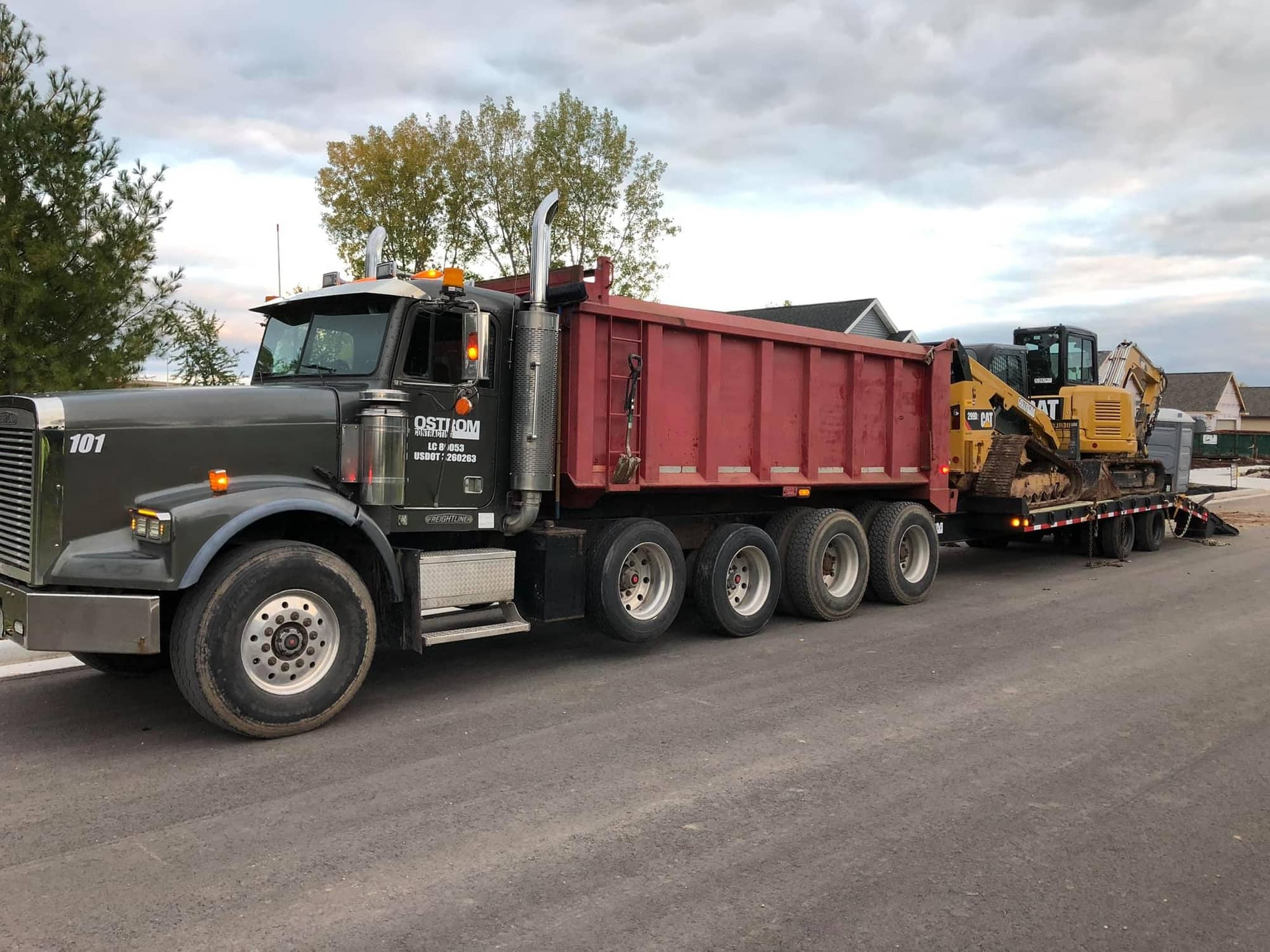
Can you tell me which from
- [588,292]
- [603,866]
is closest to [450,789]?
[603,866]

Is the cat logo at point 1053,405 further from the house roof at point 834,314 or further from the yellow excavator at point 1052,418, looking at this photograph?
the house roof at point 834,314

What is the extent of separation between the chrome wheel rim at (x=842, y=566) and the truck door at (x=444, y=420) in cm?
405

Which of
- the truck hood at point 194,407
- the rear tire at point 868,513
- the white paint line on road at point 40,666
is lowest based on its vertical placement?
the white paint line on road at point 40,666

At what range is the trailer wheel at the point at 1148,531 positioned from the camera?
15.7 metres

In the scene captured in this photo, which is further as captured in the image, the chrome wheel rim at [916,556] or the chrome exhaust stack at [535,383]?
the chrome wheel rim at [916,556]

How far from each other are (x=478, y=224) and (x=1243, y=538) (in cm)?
1823

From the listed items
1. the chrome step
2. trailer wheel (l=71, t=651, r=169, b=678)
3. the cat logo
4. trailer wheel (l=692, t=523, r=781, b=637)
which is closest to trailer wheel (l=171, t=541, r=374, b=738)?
the chrome step

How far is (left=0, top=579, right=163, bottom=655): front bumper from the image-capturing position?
5.12m

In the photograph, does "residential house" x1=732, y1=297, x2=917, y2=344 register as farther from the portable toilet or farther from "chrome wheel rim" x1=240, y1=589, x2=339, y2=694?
"chrome wheel rim" x1=240, y1=589, x2=339, y2=694

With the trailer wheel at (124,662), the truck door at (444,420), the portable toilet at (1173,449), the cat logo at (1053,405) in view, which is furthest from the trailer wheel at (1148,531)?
the trailer wheel at (124,662)

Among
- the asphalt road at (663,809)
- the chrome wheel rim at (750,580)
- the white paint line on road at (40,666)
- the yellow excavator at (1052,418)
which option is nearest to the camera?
the asphalt road at (663,809)

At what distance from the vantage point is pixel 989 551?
51.0ft

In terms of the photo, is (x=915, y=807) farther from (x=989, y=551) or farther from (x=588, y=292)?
(x=989, y=551)

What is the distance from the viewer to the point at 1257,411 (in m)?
80.3
